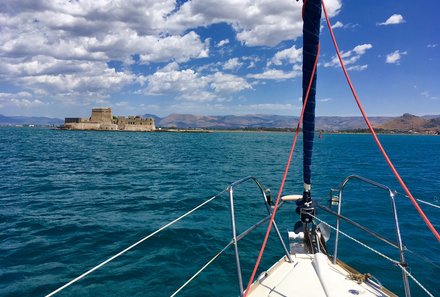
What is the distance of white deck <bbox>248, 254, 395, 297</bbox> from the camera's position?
4698 millimetres

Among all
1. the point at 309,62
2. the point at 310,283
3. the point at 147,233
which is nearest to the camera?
the point at 310,283

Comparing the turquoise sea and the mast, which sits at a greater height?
the mast

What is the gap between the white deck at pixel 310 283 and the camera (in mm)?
4698

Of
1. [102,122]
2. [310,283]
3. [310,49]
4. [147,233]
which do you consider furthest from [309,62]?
[102,122]

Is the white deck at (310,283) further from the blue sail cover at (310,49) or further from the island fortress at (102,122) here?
the island fortress at (102,122)

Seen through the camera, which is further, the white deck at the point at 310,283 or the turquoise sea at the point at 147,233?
the turquoise sea at the point at 147,233

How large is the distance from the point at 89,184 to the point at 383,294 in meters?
21.0

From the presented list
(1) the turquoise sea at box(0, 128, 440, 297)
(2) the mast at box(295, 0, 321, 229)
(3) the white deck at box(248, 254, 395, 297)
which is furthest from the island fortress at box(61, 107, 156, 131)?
(3) the white deck at box(248, 254, 395, 297)

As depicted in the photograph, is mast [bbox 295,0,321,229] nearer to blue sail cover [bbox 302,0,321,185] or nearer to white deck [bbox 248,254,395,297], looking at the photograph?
blue sail cover [bbox 302,0,321,185]

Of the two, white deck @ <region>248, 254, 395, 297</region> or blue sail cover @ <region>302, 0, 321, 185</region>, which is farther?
blue sail cover @ <region>302, 0, 321, 185</region>

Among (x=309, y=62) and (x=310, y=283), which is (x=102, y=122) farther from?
(x=310, y=283)

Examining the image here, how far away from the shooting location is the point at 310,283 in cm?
498

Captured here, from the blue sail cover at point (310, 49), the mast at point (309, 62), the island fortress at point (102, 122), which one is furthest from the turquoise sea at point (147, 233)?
the island fortress at point (102, 122)

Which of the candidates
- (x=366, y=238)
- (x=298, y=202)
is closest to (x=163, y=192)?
(x=366, y=238)
